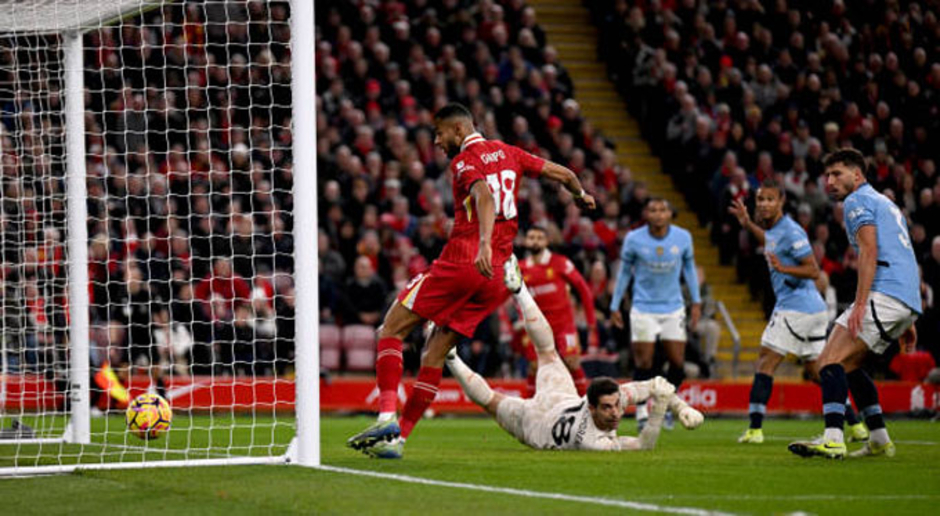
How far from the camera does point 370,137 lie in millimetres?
20688

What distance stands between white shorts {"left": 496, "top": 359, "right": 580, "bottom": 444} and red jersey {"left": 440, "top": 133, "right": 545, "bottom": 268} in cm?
104

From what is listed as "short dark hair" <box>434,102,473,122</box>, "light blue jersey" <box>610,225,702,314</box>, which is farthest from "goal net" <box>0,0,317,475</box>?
"light blue jersey" <box>610,225,702,314</box>

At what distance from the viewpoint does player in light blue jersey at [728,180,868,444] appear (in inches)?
465

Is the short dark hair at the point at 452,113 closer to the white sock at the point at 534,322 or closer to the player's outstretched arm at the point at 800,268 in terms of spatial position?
the white sock at the point at 534,322

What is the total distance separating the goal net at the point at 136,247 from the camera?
11031mm

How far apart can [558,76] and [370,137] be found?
15.7 ft

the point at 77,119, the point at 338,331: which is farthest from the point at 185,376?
the point at 77,119

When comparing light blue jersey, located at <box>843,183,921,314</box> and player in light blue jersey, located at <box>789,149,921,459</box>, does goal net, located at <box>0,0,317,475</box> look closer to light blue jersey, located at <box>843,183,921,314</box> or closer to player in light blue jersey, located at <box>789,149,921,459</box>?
player in light blue jersey, located at <box>789,149,921,459</box>

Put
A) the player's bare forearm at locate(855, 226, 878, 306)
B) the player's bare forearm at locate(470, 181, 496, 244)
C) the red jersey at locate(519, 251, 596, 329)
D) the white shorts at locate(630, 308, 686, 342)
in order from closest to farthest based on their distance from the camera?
the player's bare forearm at locate(855, 226, 878, 306)
the player's bare forearm at locate(470, 181, 496, 244)
the white shorts at locate(630, 308, 686, 342)
the red jersey at locate(519, 251, 596, 329)

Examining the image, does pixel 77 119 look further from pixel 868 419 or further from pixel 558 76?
pixel 558 76

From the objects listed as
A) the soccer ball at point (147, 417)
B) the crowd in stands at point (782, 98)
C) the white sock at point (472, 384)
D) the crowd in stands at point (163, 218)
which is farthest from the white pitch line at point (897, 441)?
the crowd in stands at point (782, 98)

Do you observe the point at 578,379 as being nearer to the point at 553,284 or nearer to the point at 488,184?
the point at 553,284

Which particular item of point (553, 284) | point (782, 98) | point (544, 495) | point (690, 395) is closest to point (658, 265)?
point (553, 284)

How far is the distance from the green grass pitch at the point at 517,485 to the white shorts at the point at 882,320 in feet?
2.60
